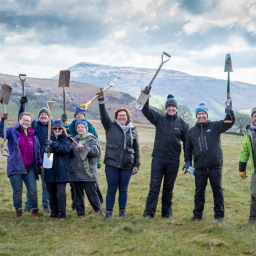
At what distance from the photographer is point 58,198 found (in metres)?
5.61

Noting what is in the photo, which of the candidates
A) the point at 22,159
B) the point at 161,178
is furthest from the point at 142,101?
the point at 22,159

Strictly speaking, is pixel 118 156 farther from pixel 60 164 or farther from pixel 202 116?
pixel 202 116

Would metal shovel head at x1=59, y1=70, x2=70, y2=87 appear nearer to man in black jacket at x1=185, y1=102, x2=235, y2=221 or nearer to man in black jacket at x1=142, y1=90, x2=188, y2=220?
man in black jacket at x1=142, y1=90, x2=188, y2=220

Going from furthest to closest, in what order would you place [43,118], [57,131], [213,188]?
[43,118] < [57,131] < [213,188]

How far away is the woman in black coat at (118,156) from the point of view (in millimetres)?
5559

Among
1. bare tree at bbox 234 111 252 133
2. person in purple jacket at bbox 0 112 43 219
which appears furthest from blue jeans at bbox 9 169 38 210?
bare tree at bbox 234 111 252 133

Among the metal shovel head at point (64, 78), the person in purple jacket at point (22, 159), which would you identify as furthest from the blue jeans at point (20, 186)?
the metal shovel head at point (64, 78)

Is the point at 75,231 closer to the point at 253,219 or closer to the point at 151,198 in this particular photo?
the point at 151,198

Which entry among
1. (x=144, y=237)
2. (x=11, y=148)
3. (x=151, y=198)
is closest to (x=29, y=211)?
(x=11, y=148)

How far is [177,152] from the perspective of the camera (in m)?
5.62

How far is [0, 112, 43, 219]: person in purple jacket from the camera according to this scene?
5465mm

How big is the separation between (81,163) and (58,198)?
31.0 inches

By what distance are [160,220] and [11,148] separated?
308 cm

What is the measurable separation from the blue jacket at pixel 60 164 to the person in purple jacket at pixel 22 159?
0.31m
